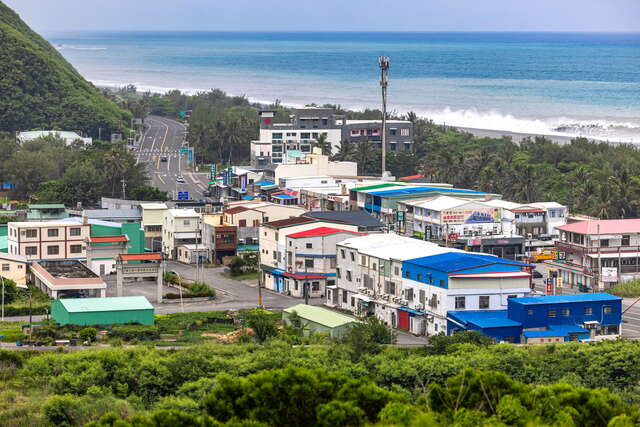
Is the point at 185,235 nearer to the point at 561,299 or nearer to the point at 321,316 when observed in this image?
the point at 321,316

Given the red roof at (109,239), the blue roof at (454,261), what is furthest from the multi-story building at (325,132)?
the blue roof at (454,261)

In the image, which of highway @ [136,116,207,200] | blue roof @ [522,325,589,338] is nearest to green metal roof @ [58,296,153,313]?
→ blue roof @ [522,325,589,338]

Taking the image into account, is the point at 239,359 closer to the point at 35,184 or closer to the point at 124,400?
the point at 124,400

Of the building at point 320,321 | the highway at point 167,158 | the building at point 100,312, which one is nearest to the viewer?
the building at point 320,321

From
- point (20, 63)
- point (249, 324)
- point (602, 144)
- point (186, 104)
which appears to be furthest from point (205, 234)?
point (186, 104)

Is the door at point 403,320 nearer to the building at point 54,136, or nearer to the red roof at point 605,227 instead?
the red roof at point 605,227

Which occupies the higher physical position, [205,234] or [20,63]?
[20,63]

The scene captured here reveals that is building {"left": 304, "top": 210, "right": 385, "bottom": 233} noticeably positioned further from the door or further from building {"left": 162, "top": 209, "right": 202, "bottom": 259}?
the door
